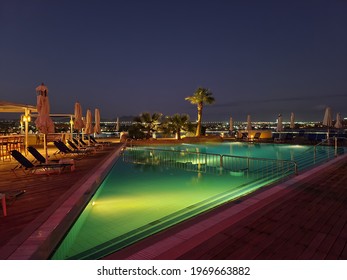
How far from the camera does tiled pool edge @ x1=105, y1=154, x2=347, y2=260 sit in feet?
9.16

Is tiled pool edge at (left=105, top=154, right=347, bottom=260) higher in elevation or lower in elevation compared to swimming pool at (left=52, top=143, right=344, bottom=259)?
higher

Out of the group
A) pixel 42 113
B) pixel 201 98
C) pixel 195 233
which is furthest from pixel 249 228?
pixel 201 98

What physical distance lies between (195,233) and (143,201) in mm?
3017

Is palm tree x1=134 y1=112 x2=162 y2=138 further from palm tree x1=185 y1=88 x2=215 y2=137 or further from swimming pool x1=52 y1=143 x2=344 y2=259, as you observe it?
swimming pool x1=52 y1=143 x2=344 y2=259

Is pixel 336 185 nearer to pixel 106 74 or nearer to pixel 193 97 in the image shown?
pixel 193 97

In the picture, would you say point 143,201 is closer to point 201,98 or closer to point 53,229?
point 53,229

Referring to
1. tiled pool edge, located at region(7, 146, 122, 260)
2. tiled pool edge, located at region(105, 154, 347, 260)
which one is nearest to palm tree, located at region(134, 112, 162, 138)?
tiled pool edge, located at region(7, 146, 122, 260)

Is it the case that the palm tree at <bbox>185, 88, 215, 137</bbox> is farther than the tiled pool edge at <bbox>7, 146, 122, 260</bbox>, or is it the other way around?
the palm tree at <bbox>185, 88, 215, 137</bbox>

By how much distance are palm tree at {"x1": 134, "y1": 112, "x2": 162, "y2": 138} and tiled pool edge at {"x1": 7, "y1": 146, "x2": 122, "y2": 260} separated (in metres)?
18.8
